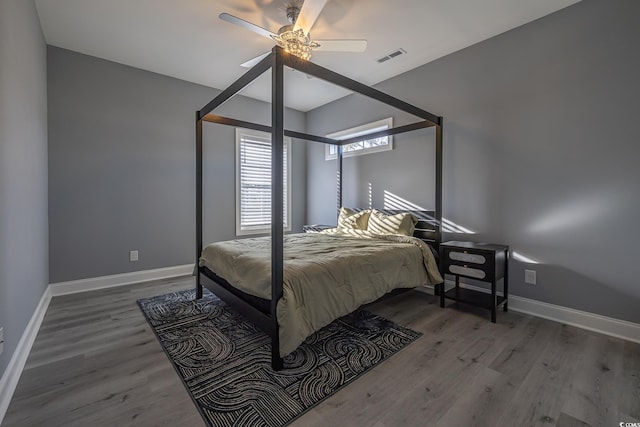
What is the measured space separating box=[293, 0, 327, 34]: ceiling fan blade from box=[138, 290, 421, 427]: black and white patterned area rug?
2.58 meters

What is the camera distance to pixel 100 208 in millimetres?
3545

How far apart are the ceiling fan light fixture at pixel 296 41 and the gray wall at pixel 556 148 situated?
1891 millimetres

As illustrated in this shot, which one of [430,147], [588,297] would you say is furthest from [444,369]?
[430,147]

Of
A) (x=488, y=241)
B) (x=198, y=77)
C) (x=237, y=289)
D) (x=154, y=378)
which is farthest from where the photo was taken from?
(x=198, y=77)

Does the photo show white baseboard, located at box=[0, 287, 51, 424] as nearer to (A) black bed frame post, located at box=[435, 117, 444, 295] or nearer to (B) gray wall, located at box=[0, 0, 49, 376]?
(B) gray wall, located at box=[0, 0, 49, 376]

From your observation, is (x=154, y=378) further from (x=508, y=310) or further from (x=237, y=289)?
(x=508, y=310)

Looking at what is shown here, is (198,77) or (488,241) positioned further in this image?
(198,77)

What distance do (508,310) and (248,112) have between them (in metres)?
4.62

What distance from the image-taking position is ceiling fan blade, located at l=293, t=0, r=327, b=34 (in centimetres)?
206

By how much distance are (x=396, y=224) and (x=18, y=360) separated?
136 inches

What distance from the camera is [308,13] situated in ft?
7.16

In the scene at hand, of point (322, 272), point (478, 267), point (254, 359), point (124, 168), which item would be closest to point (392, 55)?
point (478, 267)

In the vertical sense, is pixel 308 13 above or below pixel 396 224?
above

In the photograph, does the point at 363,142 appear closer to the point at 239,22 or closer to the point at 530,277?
the point at 239,22
